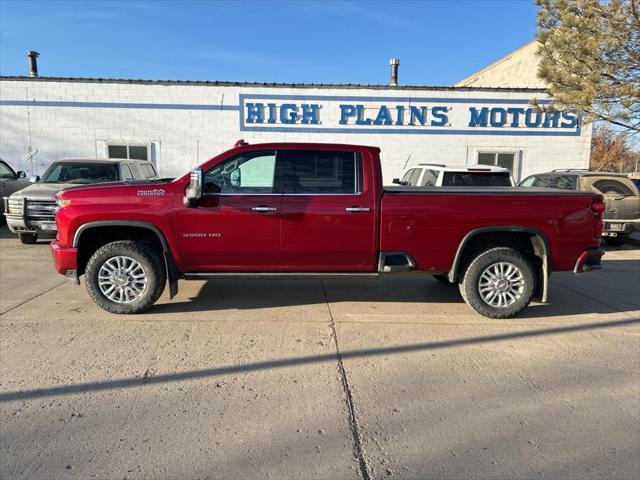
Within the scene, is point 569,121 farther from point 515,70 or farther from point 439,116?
point 515,70

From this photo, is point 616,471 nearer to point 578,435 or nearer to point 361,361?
point 578,435

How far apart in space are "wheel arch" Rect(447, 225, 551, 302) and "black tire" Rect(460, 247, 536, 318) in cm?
12

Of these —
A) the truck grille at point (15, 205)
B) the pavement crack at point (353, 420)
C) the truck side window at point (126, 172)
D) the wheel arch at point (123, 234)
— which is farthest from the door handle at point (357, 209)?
the truck grille at point (15, 205)

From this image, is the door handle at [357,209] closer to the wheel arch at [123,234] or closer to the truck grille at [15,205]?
the wheel arch at [123,234]

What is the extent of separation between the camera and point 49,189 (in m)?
8.98

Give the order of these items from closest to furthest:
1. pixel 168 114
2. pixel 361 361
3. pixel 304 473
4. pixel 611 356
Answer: pixel 304 473 → pixel 361 361 → pixel 611 356 → pixel 168 114

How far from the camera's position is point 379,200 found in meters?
5.09

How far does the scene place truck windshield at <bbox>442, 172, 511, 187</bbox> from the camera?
27.2 ft

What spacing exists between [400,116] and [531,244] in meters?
9.89

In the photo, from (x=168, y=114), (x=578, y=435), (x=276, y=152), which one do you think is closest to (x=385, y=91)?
(x=168, y=114)

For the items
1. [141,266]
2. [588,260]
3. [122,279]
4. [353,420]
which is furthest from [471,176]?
[353,420]

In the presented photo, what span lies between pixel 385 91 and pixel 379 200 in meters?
10.3

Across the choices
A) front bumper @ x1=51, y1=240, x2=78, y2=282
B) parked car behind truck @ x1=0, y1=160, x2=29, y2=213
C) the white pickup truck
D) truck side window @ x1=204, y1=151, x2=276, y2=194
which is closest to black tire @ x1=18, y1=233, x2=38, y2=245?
parked car behind truck @ x1=0, y1=160, x2=29, y2=213

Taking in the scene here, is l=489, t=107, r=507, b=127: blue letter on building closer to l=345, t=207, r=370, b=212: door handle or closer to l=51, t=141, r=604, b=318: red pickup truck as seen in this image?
l=51, t=141, r=604, b=318: red pickup truck
